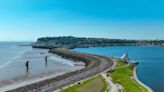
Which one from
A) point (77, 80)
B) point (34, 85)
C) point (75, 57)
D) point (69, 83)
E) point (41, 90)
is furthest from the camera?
point (75, 57)

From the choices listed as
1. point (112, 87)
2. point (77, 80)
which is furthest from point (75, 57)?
point (112, 87)

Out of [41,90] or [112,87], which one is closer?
[41,90]

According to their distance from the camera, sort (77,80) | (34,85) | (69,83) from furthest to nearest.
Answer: (77,80) → (69,83) → (34,85)

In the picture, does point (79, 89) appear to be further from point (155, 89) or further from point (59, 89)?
point (155, 89)

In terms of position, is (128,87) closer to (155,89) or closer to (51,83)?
(155,89)

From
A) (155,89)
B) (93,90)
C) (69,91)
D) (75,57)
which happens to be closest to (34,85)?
(69,91)

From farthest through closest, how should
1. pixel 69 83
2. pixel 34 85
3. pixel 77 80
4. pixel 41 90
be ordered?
pixel 77 80 < pixel 69 83 < pixel 34 85 < pixel 41 90

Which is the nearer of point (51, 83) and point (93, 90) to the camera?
point (93, 90)

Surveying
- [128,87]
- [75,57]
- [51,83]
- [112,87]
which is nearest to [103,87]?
[112,87]
